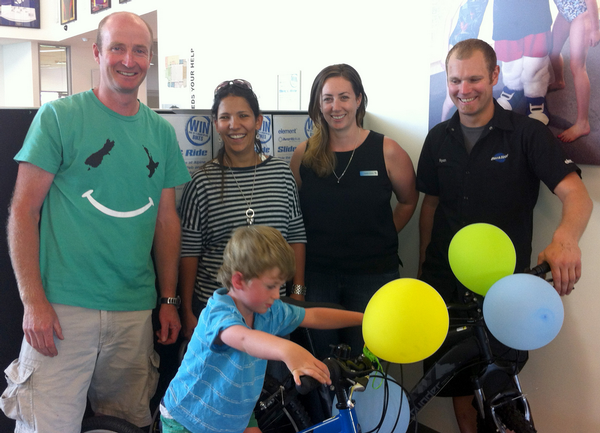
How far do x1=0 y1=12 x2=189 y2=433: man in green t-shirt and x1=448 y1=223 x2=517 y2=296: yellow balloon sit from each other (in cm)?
109

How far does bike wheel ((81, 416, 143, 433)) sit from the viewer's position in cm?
175

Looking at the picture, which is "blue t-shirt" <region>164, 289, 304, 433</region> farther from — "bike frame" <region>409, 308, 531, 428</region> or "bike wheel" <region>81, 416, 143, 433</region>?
"bike frame" <region>409, 308, 531, 428</region>

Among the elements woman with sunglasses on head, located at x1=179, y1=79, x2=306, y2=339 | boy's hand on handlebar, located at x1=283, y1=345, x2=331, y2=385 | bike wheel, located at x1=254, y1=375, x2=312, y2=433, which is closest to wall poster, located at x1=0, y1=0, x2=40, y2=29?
woman with sunglasses on head, located at x1=179, y1=79, x2=306, y2=339

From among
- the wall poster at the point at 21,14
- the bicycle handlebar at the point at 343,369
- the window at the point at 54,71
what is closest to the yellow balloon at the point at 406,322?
the bicycle handlebar at the point at 343,369

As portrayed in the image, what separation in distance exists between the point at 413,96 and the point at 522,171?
0.84 metres

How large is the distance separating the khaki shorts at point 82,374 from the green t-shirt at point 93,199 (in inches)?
2.4

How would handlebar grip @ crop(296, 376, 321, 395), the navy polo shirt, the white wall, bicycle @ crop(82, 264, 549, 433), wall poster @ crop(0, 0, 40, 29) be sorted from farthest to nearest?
1. the white wall
2. wall poster @ crop(0, 0, 40, 29)
3. the navy polo shirt
4. bicycle @ crop(82, 264, 549, 433)
5. handlebar grip @ crop(296, 376, 321, 395)

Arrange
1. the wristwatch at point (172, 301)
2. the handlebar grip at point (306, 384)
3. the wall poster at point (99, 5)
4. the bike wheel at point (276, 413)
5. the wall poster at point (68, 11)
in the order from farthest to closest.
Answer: the wall poster at point (68, 11) → the wall poster at point (99, 5) → the wristwatch at point (172, 301) → the bike wheel at point (276, 413) → the handlebar grip at point (306, 384)

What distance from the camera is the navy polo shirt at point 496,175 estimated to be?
1797 mm

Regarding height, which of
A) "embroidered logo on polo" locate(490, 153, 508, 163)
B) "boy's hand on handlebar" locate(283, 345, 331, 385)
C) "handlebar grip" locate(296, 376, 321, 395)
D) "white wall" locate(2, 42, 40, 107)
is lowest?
"handlebar grip" locate(296, 376, 321, 395)

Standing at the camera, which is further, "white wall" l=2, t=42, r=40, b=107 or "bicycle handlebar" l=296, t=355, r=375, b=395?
"white wall" l=2, t=42, r=40, b=107

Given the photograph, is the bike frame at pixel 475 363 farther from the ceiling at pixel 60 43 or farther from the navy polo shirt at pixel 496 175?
the ceiling at pixel 60 43

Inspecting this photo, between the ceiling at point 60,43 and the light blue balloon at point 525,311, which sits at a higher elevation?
the ceiling at point 60,43

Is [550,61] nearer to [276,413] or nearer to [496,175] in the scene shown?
[496,175]
